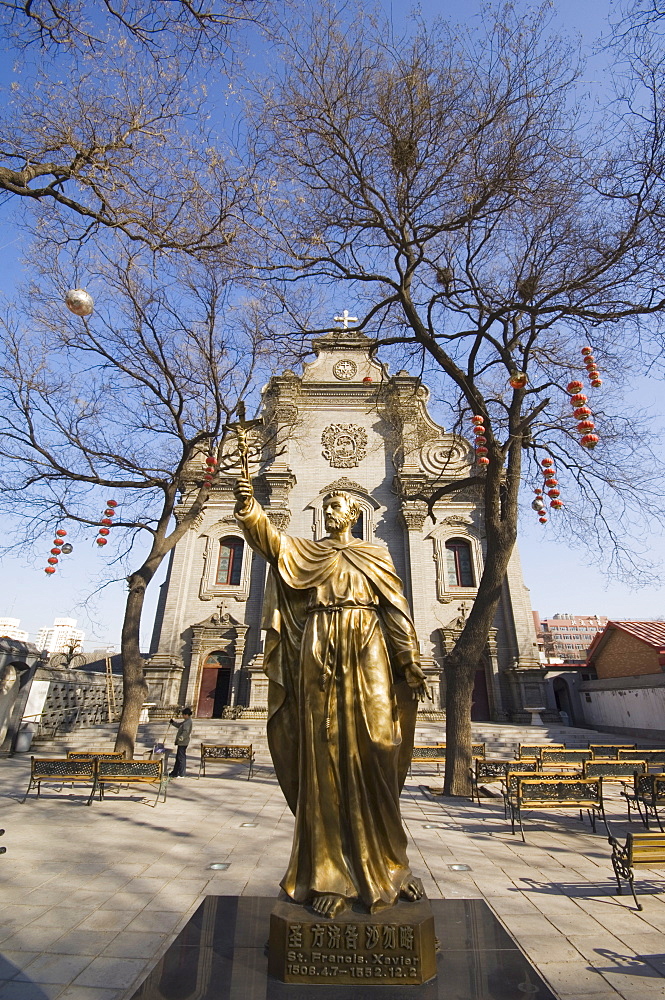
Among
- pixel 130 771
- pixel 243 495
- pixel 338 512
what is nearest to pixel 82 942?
pixel 243 495

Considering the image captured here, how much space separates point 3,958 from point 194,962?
1457mm

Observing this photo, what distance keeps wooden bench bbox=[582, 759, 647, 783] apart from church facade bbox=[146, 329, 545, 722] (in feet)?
32.3

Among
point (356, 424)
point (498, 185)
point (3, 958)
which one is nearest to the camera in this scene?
point (3, 958)

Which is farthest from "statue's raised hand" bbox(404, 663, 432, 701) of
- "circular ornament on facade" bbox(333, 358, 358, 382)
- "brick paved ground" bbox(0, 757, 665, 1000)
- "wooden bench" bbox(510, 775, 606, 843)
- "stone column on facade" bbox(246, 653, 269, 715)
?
"circular ornament on facade" bbox(333, 358, 358, 382)

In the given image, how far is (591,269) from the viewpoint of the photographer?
9531 mm

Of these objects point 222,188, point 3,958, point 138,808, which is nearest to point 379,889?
point 3,958

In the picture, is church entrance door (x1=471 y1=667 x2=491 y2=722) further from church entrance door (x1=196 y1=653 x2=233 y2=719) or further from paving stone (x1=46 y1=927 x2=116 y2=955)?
paving stone (x1=46 y1=927 x2=116 y2=955)

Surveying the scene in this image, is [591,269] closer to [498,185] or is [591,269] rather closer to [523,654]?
[498,185]

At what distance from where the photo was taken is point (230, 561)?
69.3 feet

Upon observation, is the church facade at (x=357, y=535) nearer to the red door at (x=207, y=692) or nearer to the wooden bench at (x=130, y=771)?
the red door at (x=207, y=692)

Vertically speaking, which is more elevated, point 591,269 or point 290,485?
point 290,485

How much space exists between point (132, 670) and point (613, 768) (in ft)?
30.6

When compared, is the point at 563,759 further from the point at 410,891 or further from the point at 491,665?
the point at 410,891

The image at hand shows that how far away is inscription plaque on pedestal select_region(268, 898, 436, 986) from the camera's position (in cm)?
258
